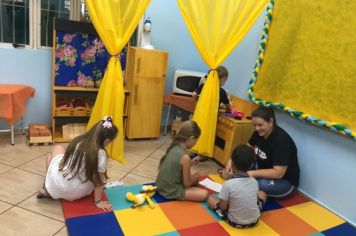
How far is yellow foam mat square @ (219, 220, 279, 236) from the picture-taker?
7.19 feet

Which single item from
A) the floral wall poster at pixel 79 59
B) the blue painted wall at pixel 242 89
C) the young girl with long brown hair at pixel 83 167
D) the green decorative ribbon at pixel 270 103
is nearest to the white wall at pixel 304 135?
the blue painted wall at pixel 242 89

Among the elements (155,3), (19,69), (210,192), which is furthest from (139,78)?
(210,192)

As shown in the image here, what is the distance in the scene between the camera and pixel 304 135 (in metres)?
2.90

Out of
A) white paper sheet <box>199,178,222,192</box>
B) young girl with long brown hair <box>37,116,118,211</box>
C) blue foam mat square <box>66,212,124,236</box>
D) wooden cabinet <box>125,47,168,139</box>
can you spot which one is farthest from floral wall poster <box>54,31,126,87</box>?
blue foam mat square <box>66,212,124,236</box>

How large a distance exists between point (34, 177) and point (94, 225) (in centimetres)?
86

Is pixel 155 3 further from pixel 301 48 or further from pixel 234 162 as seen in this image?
pixel 234 162

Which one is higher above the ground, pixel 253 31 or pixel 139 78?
pixel 253 31

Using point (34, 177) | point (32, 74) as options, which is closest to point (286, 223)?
point (34, 177)

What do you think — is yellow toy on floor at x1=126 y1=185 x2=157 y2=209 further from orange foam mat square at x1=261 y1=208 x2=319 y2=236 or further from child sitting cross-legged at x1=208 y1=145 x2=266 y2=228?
orange foam mat square at x1=261 y1=208 x2=319 y2=236

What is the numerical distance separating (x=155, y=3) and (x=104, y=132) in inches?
85.6

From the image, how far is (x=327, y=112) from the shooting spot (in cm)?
261

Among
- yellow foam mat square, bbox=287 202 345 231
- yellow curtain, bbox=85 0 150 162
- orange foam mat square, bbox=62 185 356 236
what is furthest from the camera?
yellow curtain, bbox=85 0 150 162

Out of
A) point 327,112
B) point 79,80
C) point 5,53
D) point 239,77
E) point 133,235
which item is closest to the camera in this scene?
point 133,235

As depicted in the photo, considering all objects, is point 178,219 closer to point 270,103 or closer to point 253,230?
point 253,230
